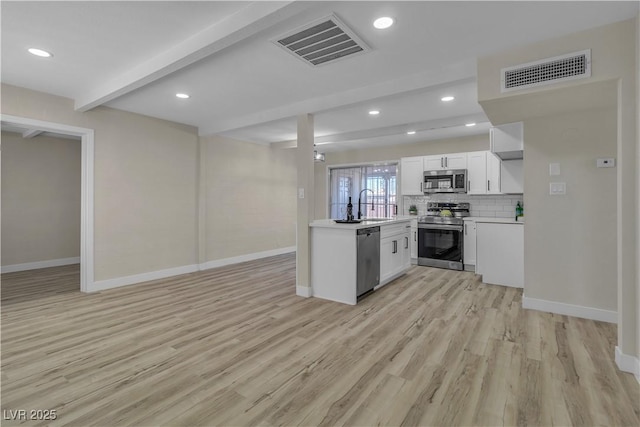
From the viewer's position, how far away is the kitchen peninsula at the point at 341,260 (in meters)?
3.69

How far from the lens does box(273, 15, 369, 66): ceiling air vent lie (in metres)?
2.35

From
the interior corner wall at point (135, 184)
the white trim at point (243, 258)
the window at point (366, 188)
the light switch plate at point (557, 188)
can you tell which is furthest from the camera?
the window at point (366, 188)

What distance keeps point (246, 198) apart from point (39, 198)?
391 cm

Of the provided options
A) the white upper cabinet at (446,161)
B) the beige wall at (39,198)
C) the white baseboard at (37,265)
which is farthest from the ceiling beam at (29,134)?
the white upper cabinet at (446,161)

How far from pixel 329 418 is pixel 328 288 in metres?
2.20

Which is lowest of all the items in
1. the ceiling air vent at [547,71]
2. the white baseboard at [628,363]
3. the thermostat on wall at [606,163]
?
the white baseboard at [628,363]

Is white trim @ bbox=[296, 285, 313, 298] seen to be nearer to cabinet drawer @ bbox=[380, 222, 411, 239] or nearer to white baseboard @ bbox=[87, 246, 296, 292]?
cabinet drawer @ bbox=[380, 222, 411, 239]

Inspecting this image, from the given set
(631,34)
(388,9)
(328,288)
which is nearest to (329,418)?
(328,288)

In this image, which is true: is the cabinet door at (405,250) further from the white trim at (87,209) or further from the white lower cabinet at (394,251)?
the white trim at (87,209)

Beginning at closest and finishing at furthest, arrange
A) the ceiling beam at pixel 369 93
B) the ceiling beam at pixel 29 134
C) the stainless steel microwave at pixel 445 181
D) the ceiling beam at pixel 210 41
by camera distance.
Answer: the ceiling beam at pixel 210 41
the ceiling beam at pixel 369 93
the ceiling beam at pixel 29 134
the stainless steel microwave at pixel 445 181

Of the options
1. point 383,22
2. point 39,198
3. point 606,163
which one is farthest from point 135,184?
point 606,163

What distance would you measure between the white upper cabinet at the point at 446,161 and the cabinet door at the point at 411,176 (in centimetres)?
16

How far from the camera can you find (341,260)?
3797 mm

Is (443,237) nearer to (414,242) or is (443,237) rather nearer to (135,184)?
(414,242)
